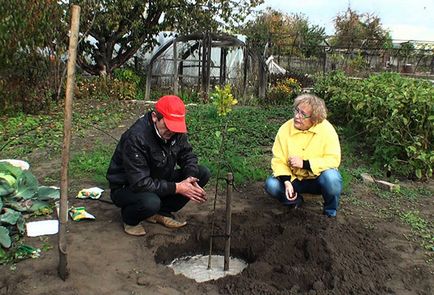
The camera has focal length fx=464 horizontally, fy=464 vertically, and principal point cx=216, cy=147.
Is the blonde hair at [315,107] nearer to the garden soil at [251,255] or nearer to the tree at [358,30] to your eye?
the garden soil at [251,255]

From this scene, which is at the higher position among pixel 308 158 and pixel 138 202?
pixel 308 158

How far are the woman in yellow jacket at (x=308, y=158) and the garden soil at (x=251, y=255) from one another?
0.23 metres

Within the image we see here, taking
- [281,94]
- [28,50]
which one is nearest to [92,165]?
[28,50]

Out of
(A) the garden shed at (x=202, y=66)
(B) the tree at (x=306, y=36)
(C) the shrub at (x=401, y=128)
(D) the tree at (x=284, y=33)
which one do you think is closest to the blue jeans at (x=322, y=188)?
(C) the shrub at (x=401, y=128)

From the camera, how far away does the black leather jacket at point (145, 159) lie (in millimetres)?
3525

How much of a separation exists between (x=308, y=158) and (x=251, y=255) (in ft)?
3.34

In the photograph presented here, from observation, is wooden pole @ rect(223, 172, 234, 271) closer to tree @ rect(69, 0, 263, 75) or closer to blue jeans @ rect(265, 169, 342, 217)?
blue jeans @ rect(265, 169, 342, 217)

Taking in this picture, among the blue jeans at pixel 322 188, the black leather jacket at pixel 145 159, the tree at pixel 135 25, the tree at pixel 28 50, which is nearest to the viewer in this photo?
the black leather jacket at pixel 145 159

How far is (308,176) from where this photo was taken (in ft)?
14.0

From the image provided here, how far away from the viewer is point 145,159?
3586 mm

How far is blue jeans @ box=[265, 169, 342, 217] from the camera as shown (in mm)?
4074

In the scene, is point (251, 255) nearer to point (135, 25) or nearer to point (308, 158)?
point (308, 158)

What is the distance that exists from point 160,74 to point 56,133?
6.88 m

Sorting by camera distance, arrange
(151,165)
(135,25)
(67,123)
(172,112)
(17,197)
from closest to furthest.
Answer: (67,123) → (172,112) → (151,165) → (17,197) → (135,25)
